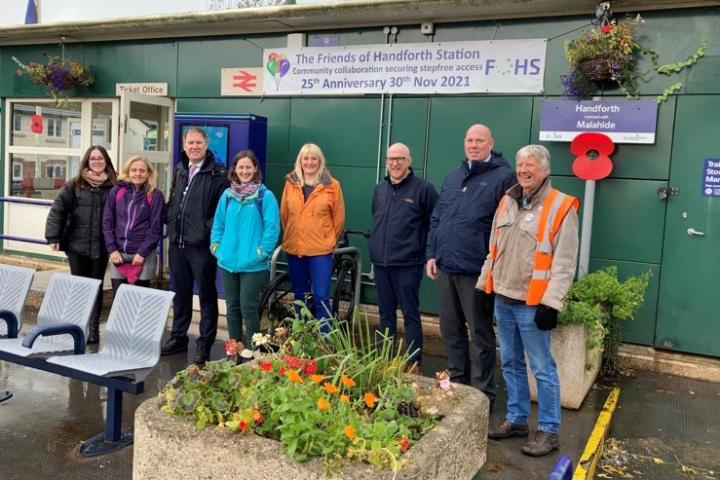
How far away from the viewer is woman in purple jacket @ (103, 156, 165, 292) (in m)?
5.62

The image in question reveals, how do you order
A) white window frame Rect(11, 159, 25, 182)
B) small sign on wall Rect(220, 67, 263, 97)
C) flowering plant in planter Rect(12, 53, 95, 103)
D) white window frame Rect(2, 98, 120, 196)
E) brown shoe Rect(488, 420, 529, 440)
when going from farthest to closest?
white window frame Rect(11, 159, 25, 182) → white window frame Rect(2, 98, 120, 196) → flowering plant in planter Rect(12, 53, 95, 103) → small sign on wall Rect(220, 67, 263, 97) → brown shoe Rect(488, 420, 529, 440)

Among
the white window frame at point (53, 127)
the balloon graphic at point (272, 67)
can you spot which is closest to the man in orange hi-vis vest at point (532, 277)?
the balloon graphic at point (272, 67)

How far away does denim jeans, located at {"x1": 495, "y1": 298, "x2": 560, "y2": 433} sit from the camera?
3.88 m

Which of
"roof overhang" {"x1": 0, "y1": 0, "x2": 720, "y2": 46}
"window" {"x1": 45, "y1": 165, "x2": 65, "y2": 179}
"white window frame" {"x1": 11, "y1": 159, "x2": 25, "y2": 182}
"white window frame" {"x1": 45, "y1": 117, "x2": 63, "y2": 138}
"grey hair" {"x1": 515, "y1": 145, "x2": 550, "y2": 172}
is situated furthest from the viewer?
"white window frame" {"x1": 11, "y1": 159, "x2": 25, "y2": 182}

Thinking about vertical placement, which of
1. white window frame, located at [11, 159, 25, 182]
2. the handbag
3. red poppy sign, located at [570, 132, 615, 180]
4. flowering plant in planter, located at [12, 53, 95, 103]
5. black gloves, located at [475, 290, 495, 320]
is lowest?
black gloves, located at [475, 290, 495, 320]

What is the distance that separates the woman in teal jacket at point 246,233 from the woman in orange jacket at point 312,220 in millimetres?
300

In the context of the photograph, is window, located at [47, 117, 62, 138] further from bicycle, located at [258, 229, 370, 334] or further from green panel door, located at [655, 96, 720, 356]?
green panel door, located at [655, 96, 720, 356]

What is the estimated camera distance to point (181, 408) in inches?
108

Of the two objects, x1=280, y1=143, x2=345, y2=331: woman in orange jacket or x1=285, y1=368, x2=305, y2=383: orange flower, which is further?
x1=280, y1=143, x2=345, y2=331: woman in orange jacket

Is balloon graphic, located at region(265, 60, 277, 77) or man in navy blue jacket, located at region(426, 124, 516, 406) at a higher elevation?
balloon graphic, located at region(265, 60, 277, 77)

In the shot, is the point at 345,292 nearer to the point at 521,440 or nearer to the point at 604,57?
the point at 521,440

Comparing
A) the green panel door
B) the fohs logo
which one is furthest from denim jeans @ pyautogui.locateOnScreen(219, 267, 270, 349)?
the green panel door

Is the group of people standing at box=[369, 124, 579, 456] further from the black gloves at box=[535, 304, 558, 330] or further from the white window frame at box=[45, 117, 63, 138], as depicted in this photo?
the white window frame at box=[45, 117, 63, 138]

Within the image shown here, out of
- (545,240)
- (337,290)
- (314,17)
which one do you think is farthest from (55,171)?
(545,240)
